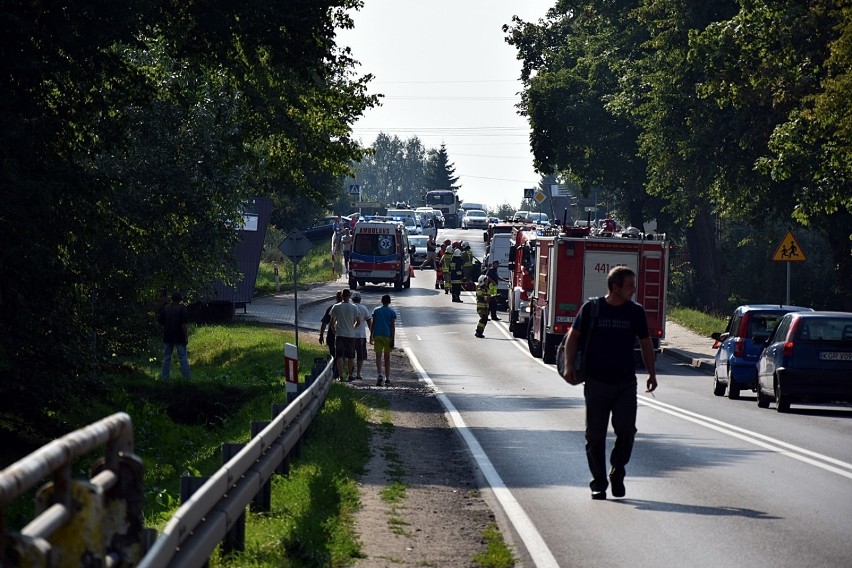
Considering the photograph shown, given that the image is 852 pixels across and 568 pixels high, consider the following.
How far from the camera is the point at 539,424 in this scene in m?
19.0

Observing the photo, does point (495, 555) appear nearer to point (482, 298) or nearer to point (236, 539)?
point (236, 539)

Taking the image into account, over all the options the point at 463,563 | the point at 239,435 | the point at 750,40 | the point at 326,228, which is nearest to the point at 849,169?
the point at 750,40

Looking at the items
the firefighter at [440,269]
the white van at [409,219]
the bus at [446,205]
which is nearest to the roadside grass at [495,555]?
the firefighter at [440,269]

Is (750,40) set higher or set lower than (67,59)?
higher

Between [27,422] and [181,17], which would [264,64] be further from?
[27,422]

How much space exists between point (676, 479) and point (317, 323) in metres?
32.3

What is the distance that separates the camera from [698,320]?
4638 centimetres

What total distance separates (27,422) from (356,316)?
29.8ft

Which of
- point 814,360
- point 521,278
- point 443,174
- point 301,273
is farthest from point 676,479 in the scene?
point 443,174

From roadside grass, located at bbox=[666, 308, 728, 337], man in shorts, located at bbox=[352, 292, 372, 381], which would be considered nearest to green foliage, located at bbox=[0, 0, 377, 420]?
man in shorts, located at bbox=[352, 292, 372, 381]

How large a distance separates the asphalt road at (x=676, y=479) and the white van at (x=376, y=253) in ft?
102

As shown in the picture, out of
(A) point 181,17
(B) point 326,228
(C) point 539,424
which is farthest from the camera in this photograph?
(B) point 326,228

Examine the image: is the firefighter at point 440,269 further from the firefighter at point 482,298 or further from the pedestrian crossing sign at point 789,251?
the pedestrian crossing sign at point 789,251

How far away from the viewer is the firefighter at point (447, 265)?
57000mm
